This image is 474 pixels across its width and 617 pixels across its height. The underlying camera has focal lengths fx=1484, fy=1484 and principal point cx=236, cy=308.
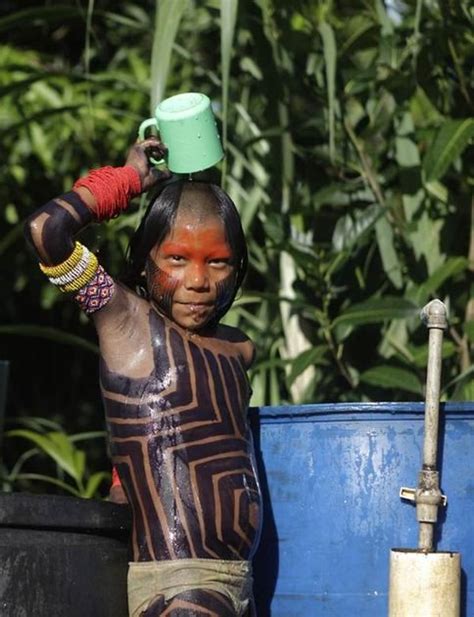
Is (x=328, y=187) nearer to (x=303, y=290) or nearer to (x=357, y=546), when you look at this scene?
(x=303, y=290)

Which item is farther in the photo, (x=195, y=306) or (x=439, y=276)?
(x=439, y=276)

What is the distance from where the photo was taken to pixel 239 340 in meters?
1.99

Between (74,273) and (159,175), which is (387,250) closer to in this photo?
(159,175)

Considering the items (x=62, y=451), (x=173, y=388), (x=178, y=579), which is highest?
(x=173, y=388)

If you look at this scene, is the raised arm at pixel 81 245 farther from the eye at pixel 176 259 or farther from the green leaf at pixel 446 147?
the green leaf at pixel 446 147

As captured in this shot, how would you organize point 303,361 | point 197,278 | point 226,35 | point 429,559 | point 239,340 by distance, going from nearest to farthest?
point 429,559 < point 197,278 < point 239,340 < point 226,35 < point 303,361

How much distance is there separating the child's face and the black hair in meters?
0.01

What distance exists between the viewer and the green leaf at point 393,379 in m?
2.51

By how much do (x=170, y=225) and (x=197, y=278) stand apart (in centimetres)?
8

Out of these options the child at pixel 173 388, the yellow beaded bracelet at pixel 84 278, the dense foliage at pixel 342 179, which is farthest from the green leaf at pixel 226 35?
the yellow beaded bracelet at pixel 84 278

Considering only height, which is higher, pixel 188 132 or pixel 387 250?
pixel 188 132

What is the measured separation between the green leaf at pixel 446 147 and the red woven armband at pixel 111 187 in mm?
785

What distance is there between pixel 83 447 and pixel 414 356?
6.62 feet

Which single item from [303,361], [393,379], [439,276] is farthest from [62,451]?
[439,276]
